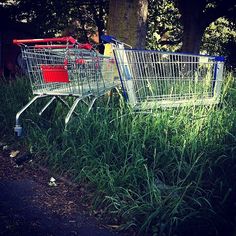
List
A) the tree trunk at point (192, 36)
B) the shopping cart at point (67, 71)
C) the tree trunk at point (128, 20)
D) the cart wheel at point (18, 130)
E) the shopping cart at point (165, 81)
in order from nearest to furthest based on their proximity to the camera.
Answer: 1. the shopping cart at point (67, 71)
2. the shopping cart at point (165, 81)
3. the cart wheel at point (18, 130)
4. the tree trunk at point (128, 20)
5. the tree trunk at point (192, 36)

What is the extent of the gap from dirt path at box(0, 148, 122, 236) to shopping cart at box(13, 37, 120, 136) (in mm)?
720

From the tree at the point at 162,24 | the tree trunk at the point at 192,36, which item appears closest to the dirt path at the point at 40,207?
the tree trunk at the point at 192,36

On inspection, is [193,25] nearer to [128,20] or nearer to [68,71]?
[128,20]

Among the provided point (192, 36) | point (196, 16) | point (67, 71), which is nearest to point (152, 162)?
point (67, 71)

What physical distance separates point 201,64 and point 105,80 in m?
1.37

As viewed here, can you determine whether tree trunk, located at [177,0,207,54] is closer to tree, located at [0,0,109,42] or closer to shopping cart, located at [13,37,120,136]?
tree, located at [0,0,109,42]

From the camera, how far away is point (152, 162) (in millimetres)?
3447

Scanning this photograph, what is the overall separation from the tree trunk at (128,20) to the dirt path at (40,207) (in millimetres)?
2609

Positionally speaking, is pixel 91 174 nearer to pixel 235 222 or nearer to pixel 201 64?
pixel 235 222

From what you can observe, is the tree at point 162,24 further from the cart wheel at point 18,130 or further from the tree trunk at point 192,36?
the cart wheel at point 18,130

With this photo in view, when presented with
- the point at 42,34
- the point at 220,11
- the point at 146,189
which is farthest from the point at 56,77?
the point at 220,11

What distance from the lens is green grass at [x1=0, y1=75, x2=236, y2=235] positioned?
9.01 ft

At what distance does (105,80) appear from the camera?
183 inches

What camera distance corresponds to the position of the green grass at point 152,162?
2746 millimetres
